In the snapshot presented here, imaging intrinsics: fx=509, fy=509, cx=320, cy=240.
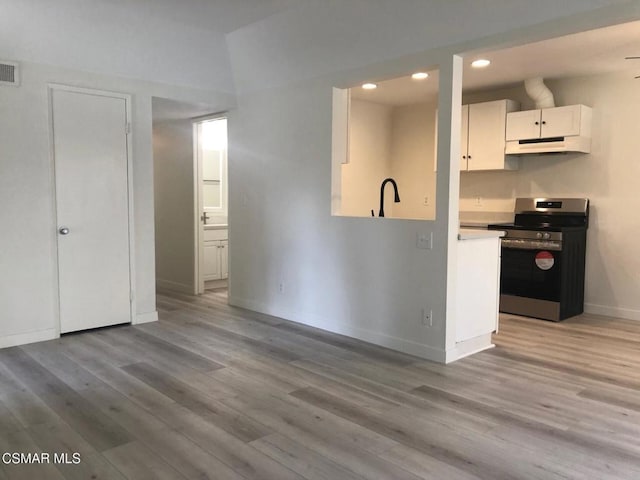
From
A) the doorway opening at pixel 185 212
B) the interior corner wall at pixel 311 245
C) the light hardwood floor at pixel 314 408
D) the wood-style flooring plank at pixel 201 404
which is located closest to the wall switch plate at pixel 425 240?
the interior corner wall at pixel 311 245

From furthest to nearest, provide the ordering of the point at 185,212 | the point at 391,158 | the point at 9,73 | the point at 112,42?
1. the point at 391,158
2. the point at 185,212
3. the point at 112,42
4. the point at 9,73

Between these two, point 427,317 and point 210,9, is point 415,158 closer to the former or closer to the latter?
point 427,317

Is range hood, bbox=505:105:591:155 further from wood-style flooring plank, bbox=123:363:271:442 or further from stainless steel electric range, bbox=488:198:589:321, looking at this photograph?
wood-style flooring plank, bbox=123:363:271:442

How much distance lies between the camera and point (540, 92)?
534cm

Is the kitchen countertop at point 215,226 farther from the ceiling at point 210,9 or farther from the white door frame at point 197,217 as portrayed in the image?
the ceiling at point 210,9

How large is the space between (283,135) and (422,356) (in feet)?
8.12

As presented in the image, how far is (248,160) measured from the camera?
5.41 metres

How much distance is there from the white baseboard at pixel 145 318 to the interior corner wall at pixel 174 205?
1.44 metres

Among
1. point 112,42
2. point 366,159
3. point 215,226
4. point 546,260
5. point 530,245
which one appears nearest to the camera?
point 112,42

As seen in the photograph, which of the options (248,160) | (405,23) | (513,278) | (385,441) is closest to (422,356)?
(385,441)

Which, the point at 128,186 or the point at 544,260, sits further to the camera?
Result: the point at 544,260

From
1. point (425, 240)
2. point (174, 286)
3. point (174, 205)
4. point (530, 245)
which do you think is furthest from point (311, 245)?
point (174, 286)

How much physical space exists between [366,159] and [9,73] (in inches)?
162

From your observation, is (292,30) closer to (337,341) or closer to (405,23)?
(405,23)
